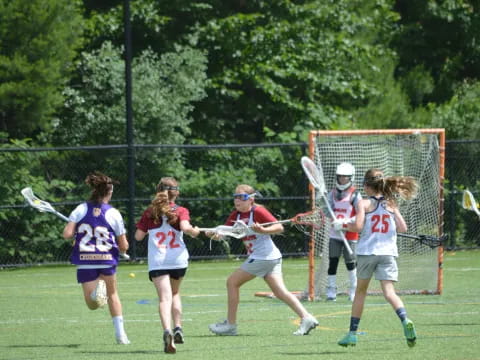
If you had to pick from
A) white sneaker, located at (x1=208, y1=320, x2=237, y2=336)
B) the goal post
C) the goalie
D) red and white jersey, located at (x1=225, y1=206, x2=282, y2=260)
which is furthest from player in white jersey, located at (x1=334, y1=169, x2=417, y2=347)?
the goal post

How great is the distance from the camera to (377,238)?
30.8 ft

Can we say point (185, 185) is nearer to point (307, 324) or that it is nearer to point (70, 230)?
point (307, 324)

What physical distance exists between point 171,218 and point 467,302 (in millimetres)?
5254

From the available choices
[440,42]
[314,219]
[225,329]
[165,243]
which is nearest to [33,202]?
[165,243]

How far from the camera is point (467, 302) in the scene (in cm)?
1307

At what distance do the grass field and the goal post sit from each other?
1.38 feet

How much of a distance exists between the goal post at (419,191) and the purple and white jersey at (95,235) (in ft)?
15.5

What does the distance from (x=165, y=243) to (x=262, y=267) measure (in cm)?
117

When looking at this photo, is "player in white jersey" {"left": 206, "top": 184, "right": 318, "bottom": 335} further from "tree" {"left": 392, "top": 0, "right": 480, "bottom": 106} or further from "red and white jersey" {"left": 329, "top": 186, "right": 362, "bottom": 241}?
"tree" {"left": 392, "top": 0, "right": 480, "bottom": 106}

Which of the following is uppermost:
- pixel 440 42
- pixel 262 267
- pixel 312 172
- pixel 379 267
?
pixel 440 42

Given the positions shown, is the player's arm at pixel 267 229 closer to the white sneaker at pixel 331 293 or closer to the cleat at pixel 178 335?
the cleat at pixel 178 335

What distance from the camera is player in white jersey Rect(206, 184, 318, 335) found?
1002 cm

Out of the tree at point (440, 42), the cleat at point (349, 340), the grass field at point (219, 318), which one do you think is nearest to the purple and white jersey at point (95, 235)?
the grass field at point (219, 318)

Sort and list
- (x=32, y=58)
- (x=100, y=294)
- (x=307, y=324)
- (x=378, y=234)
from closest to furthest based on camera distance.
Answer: (x=378, y=234) < (x=100, y=294) < (x=307, y=324) < (x=32, y=58)
